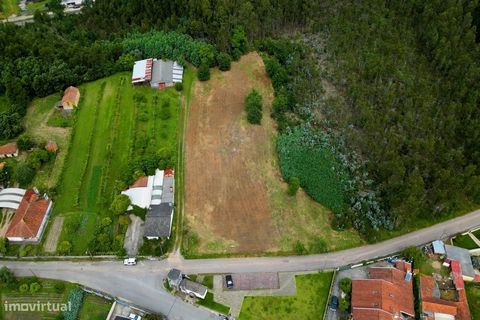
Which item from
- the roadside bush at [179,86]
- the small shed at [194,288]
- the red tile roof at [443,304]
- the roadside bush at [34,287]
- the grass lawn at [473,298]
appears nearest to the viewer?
the red tile roof at [443,304]

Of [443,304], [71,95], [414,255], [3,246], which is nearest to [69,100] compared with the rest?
[71,95]

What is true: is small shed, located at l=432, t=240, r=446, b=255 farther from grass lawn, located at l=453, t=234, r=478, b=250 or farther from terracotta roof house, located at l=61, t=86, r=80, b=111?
terracotta roof house, located at l=61, t=86, r=80, b=111

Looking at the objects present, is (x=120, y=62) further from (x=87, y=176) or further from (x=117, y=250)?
(x=117, y=250)

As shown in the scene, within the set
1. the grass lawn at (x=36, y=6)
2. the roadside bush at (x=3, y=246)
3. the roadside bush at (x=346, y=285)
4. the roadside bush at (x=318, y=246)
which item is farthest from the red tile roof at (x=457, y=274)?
the grass lawn at (x=36, y=6)

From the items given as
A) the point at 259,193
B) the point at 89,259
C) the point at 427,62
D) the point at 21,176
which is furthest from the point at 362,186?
the point at 21,176

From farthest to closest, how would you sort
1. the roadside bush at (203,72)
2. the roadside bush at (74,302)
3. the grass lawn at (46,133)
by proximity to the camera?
the roadside bush at (203,72), the grass lawn at (46,133), the roadside bush at (74,302)

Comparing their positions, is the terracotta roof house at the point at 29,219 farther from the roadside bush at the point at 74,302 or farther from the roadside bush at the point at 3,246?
the roadside bush at the point at 74,302
